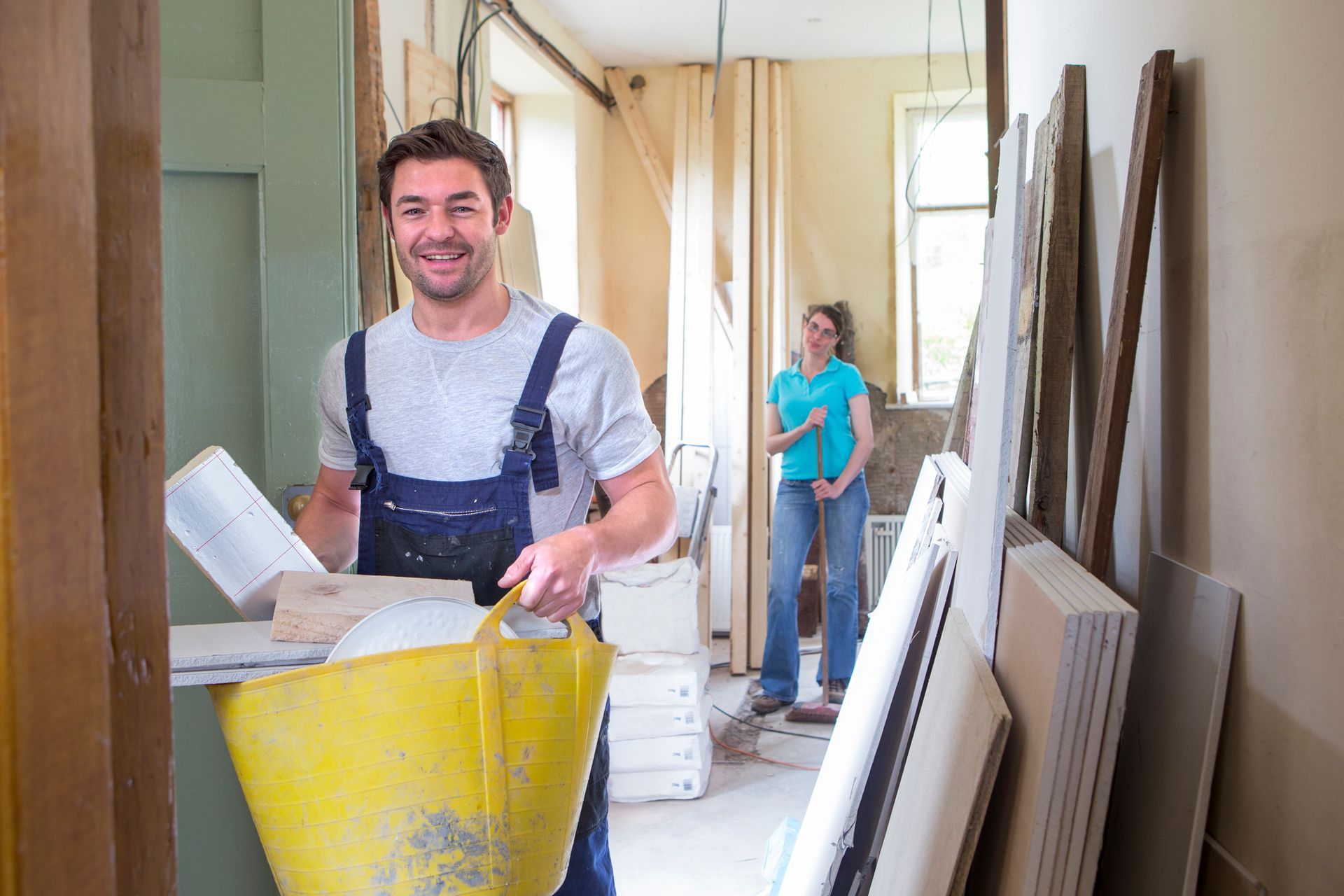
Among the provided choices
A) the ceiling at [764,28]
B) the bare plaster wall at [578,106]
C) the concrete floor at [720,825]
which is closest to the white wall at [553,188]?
the bare plaster wall at [578,106]

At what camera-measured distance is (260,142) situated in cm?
195

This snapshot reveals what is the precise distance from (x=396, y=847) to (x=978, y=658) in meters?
0.89

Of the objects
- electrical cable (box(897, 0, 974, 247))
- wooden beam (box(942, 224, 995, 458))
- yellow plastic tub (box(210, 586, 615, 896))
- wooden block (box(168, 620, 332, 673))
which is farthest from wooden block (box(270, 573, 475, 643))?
electrical cable (box(897, 0, 974, 247))

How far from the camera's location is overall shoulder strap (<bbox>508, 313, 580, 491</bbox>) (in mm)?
1706

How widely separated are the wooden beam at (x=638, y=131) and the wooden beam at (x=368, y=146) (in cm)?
422

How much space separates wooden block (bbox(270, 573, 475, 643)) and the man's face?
0.60 m

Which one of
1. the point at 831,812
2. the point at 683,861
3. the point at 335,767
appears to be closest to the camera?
the point at 335,767

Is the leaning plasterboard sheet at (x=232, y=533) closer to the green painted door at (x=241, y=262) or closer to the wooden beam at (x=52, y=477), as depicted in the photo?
the green painted door at (x=241, y=262)

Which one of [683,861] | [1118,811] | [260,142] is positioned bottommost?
[683,861]

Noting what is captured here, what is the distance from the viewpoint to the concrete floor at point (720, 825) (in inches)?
121

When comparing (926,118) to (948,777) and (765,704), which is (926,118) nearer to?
(765,704)

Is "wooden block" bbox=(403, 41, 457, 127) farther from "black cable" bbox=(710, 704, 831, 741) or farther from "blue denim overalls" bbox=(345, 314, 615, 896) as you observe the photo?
"black cable" bbox=(710, 704, 831, 741)

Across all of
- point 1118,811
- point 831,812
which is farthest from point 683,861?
point 1118,811

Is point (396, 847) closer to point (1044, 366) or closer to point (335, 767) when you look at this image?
point (335, 767)
